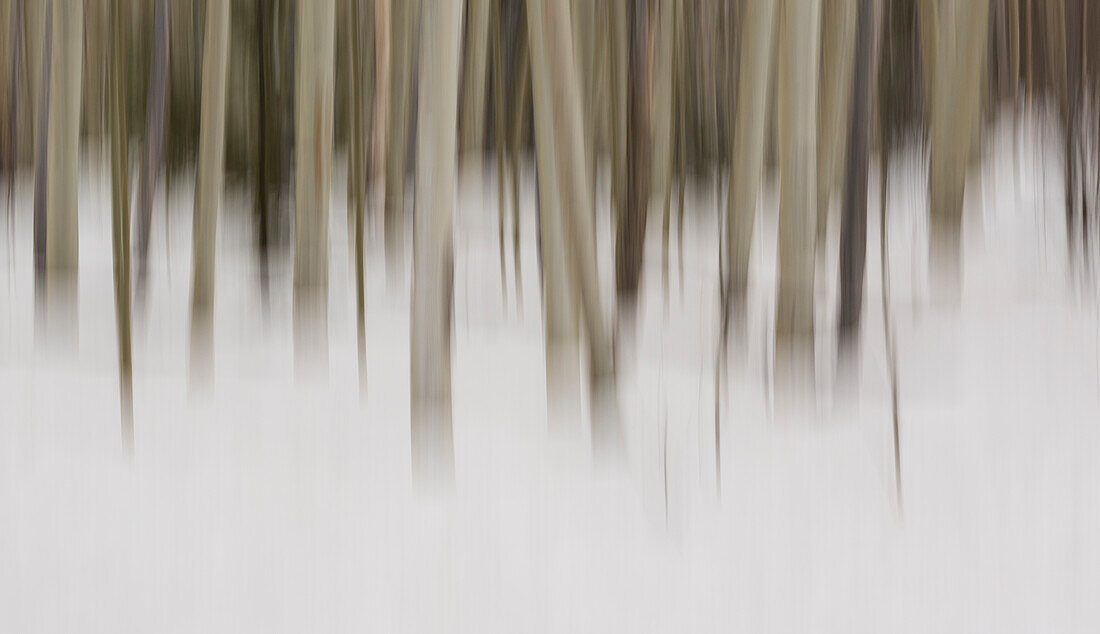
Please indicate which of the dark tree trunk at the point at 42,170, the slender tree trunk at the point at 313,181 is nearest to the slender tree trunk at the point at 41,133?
the dark tree trunk at the point at 42,170

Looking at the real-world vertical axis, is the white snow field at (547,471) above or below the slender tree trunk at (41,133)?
below

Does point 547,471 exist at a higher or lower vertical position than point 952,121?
lower

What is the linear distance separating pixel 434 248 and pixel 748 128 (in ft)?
0.51

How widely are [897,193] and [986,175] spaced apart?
50 mm

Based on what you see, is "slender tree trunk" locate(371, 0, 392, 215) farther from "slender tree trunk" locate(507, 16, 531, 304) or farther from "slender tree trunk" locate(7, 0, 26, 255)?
"slender tree trunk" locate(7, 0, 26, 255)

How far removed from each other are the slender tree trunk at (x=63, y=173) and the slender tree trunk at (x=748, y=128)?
0.33 meters

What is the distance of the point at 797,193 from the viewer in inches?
14.0

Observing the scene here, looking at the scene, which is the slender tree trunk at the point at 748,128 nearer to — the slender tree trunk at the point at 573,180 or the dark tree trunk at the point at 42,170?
the slender tree trunk at the point at 573,180

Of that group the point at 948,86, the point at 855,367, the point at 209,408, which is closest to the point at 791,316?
the point at 855,367

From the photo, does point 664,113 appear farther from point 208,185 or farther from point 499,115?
point 208,185

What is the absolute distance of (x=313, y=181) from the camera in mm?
373

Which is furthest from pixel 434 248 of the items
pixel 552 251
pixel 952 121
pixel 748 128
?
pixel 952 121

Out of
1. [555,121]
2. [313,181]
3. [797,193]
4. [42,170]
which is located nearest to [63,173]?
[42,170]

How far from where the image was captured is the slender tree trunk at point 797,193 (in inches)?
13.7
